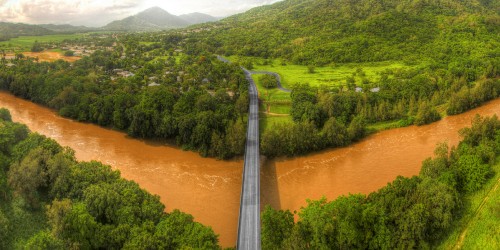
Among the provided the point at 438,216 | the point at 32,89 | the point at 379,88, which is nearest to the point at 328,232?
the point at 438,216

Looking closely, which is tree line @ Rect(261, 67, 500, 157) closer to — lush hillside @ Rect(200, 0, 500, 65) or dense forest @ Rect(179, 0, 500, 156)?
dense forest @ Rect(179, 0, 500, 156)

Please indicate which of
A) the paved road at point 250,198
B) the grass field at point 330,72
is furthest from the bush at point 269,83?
the paved road at point 250,198

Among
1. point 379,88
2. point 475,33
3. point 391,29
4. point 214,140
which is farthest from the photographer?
point 391,29

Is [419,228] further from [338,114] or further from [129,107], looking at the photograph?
[129,107]

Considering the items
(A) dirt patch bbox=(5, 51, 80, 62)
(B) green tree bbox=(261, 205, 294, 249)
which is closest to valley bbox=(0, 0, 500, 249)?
(B) green tree bbox=(261, 205, 294, 249)

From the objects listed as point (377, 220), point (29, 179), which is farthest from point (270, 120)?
point (29, 179)

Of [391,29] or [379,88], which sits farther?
[391,29]

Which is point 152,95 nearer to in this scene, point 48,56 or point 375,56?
point 375,56
